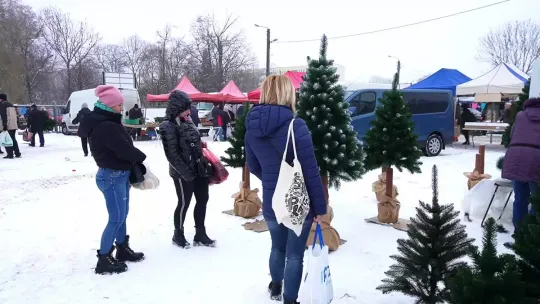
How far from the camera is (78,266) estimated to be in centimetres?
420

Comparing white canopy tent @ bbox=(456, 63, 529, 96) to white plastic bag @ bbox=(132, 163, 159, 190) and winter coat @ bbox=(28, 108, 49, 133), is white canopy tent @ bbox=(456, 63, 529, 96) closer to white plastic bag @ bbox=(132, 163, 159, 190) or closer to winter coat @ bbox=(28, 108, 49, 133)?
white plastic bag @ bbox=(132, 163, 159, 190)

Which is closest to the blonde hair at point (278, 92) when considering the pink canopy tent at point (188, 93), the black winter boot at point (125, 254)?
the black winter boot at point (125, 254)

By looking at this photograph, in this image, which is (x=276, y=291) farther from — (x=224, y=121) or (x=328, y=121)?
(x=224, y=121)

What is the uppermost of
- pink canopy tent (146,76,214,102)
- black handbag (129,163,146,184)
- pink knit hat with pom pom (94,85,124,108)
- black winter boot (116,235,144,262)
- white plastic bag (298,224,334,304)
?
pink canopy tent (146,76,214,102)

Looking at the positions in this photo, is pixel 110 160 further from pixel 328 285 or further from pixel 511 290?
pixel 511 290

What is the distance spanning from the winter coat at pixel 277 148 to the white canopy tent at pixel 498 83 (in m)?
14.5

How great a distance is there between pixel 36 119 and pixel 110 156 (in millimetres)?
13496

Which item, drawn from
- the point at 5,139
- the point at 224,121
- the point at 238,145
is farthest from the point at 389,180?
the point at 224,121

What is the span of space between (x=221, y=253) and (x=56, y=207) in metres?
3.59

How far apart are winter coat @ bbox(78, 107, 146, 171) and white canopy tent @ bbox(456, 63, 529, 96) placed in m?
14.8

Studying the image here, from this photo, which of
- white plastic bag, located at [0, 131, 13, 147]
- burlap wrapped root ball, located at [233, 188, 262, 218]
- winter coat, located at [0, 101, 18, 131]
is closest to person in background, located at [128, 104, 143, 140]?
winter coat, located at [0, 101, 18, 131]

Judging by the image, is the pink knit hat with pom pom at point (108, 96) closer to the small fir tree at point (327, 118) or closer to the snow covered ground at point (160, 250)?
the snow covered ground at point (160, 250)

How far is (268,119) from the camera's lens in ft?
9.42

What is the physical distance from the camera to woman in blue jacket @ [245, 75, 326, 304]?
2.85 metres
